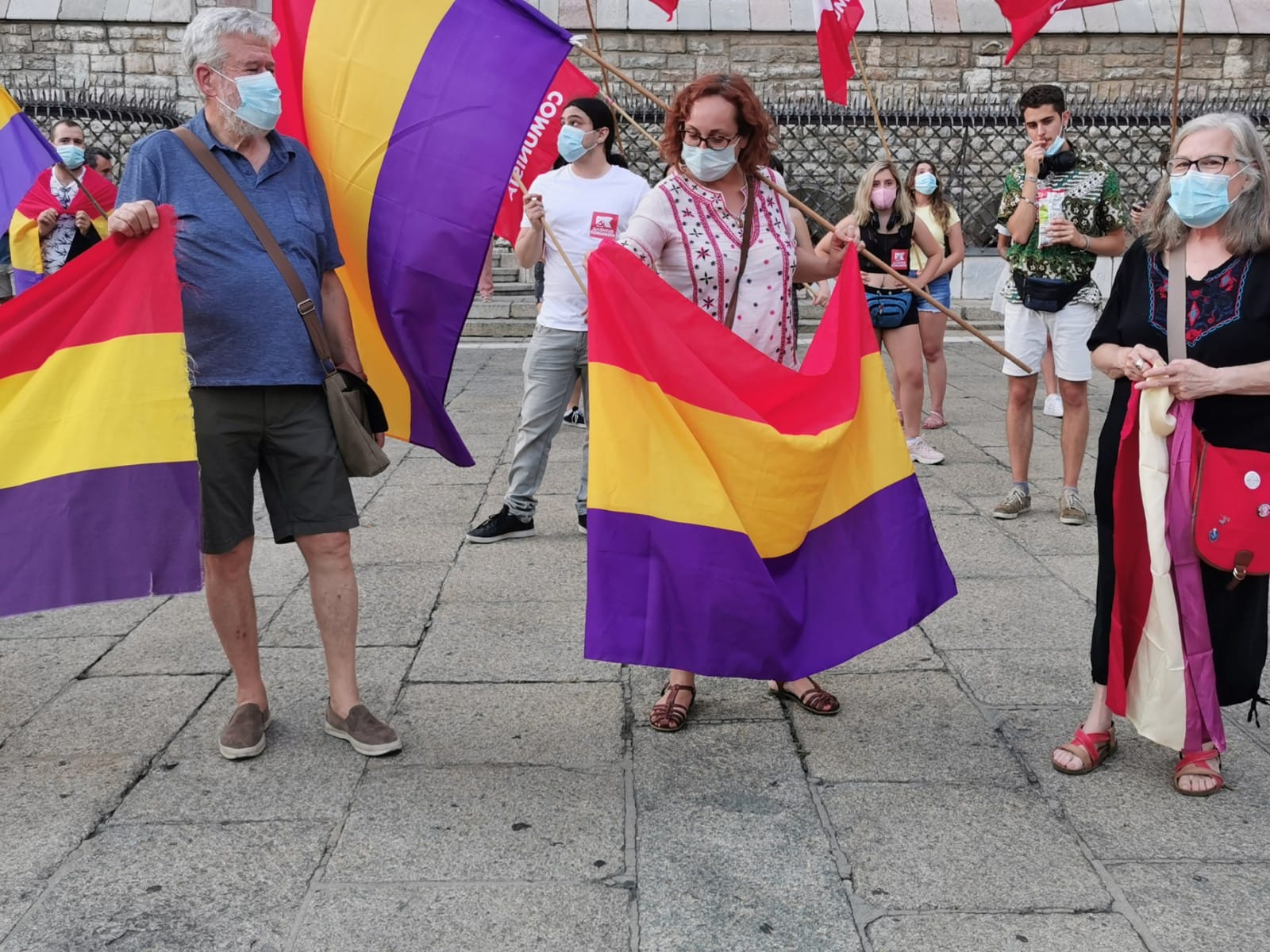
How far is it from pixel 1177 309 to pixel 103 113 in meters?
16.7

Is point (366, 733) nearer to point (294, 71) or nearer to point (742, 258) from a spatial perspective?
point (742, 258)

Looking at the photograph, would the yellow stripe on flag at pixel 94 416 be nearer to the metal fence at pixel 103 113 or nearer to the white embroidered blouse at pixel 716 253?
the white embroidered blouse at pixel 716 253

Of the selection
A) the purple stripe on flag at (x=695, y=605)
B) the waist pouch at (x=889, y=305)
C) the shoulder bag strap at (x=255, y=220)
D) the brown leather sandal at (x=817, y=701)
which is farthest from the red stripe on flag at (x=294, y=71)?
the waist pouch at (x=889, y=305)

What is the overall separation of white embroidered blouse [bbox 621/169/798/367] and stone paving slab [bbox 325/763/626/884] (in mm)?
1361

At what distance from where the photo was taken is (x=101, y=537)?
331 cm

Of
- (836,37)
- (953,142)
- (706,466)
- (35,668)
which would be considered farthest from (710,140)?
(953,142)

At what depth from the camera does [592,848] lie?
2.90 metres

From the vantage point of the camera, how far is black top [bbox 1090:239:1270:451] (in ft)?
10.0

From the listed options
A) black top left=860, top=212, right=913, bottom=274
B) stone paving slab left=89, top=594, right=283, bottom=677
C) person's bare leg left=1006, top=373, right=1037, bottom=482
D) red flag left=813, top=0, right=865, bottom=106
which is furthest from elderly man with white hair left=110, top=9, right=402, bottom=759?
black top left=860, top=212, right=913, bottom=274

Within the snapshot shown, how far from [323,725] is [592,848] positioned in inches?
44.2

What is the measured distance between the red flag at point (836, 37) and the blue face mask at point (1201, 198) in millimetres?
3628

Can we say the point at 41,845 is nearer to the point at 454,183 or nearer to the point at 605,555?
the point at 605,555

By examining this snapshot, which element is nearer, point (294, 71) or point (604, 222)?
point (294, 71)

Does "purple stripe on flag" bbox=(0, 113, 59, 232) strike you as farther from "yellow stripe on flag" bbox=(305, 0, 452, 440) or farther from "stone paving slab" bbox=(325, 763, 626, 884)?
"stone paving slab" bbox=(325, 763, 626, 884)
